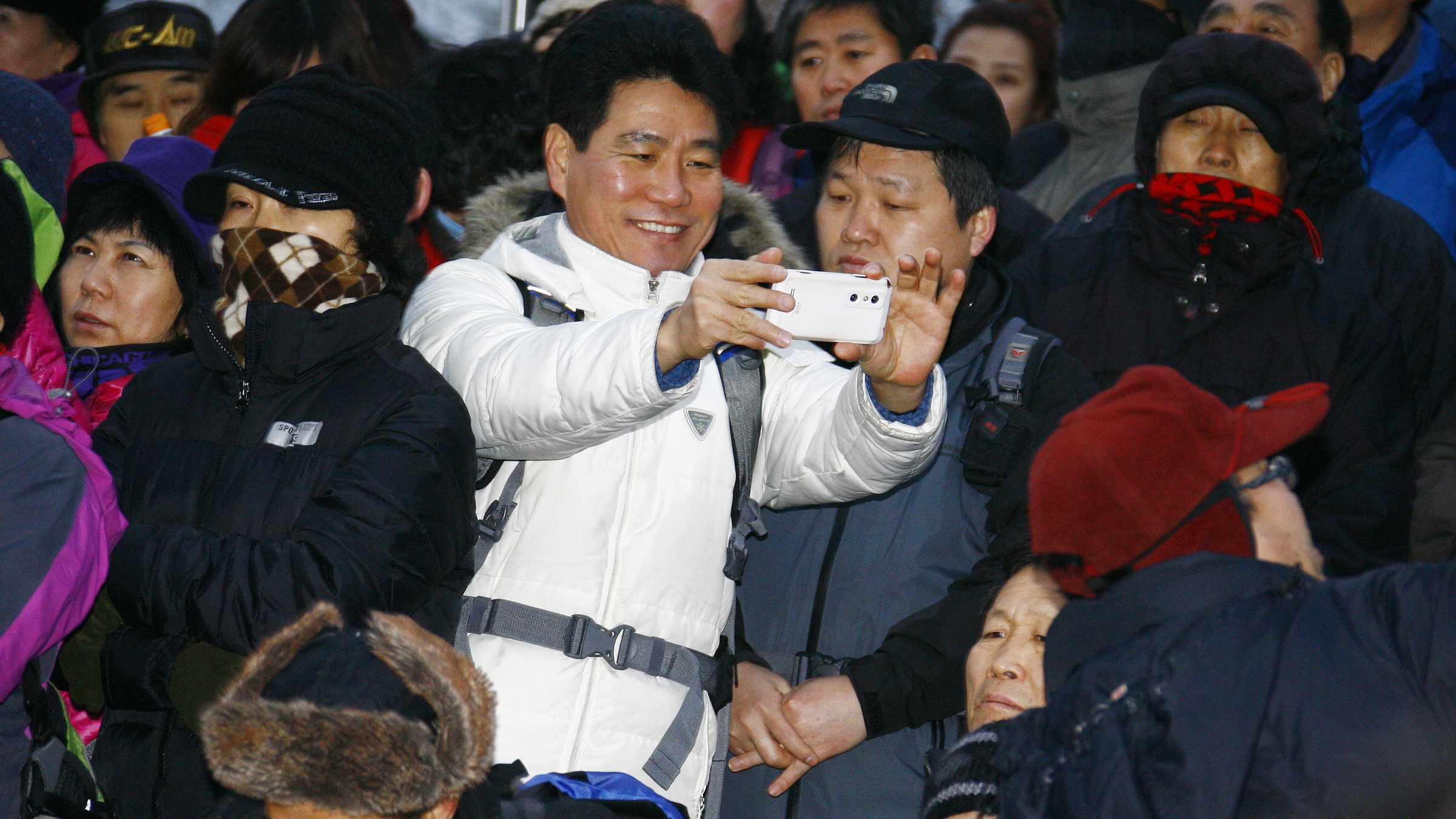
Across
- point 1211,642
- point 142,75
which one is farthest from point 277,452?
point 142,75

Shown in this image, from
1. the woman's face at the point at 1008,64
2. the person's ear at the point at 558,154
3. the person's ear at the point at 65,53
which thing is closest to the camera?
the person's ear at the point at 558,154

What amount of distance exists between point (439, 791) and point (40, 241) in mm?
1871

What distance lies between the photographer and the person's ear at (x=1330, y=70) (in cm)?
499

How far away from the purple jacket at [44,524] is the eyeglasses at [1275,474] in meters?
2.19

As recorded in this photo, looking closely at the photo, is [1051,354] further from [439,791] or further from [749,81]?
[749,81]

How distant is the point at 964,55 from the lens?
625 cm

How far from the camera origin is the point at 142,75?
572cm

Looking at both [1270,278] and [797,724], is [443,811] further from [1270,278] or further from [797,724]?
[1270,278]

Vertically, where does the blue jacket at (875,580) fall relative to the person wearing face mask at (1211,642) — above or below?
below

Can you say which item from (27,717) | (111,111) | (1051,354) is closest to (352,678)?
(27,717)

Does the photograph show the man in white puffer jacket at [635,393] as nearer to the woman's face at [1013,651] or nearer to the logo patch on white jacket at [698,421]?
the logo patch on white jacket at [698,421]

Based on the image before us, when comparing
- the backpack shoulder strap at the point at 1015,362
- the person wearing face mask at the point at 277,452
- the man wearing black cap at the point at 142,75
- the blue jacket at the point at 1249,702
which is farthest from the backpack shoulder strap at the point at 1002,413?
the man wearing black cap at the point at 142,75

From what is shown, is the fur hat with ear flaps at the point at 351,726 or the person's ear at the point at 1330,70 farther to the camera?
the person's ear at the point at 1330,70

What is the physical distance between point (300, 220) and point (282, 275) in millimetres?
221
